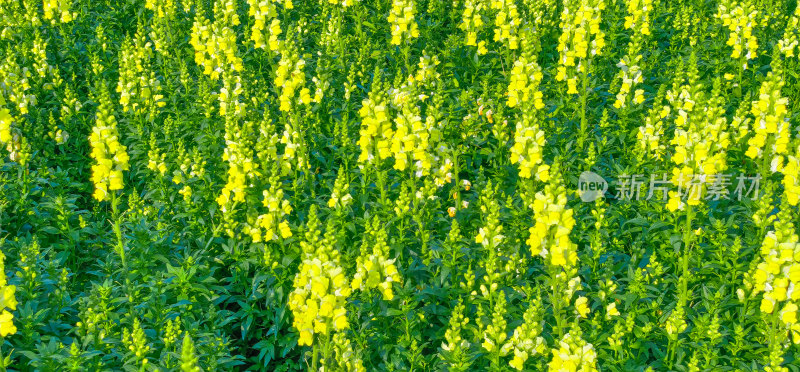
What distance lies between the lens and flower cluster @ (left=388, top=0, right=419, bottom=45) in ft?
32.7

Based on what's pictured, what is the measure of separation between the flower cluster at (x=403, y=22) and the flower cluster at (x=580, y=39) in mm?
1823

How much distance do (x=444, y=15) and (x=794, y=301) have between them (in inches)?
280

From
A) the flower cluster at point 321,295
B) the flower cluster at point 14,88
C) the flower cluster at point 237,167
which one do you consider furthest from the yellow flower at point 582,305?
the flower cluster at point 14,88

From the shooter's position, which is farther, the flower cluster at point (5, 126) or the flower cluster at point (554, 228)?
the flower cluster at point (5, 126)

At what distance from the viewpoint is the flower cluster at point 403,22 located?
998 centimetres

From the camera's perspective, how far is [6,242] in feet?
23.2

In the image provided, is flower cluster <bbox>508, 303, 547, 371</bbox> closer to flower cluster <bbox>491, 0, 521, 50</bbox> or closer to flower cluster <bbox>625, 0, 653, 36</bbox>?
flower cluster <bbox>491, 0, 521, 50</bbox>

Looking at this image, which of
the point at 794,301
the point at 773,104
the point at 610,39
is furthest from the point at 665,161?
the point at 610,39

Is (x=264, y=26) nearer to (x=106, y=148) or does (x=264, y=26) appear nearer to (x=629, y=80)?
(x=106, y=148)

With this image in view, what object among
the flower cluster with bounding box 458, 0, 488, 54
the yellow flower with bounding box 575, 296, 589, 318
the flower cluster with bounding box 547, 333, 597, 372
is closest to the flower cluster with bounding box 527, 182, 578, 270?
the yellow flower with bounding box 575, 296, 589, 318

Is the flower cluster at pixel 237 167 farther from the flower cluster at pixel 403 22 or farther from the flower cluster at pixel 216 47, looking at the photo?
the flower cluster at pixel 403 22

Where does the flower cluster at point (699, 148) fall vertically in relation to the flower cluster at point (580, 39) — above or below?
below

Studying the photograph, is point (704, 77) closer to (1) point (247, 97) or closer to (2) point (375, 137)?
(2) point (375, 137)

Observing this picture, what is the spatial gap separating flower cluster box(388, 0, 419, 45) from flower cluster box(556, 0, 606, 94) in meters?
1.82
